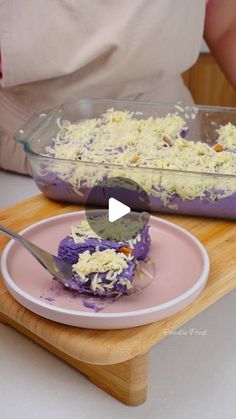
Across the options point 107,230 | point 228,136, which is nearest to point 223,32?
point 228,136

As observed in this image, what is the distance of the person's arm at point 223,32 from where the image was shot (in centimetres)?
115

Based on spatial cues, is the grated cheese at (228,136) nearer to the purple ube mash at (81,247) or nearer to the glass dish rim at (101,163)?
the glass dish rim at (101,163)

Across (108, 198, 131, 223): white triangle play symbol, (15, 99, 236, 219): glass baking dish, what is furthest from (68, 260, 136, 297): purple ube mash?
(15, 99, 236, 219): glass baking dish

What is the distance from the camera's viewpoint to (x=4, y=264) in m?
0.63

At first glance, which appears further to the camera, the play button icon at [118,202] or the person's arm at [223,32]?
the person's arm at [223,32]

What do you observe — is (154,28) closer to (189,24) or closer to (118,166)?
(189,24)

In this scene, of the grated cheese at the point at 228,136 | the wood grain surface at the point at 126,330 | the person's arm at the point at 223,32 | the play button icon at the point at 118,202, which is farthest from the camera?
the person's arm at the point at 223,32

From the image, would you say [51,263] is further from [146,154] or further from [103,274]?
[146,154]

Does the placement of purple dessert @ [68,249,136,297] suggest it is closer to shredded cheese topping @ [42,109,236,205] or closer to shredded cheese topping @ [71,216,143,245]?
shredded cheese topping @ [71,216,143,245]

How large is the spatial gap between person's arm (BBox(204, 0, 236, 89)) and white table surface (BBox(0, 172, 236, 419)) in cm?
68

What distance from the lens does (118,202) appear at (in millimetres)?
783

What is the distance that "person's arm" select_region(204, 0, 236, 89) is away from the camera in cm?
115

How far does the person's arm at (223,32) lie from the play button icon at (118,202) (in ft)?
1.78

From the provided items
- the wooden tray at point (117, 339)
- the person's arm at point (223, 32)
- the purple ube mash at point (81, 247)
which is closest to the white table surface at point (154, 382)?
the wooden tray at point (117, 339)
